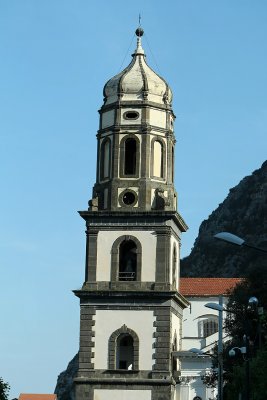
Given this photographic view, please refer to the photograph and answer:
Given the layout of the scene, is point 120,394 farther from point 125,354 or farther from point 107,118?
point 107,118

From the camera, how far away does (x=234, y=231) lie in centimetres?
18350

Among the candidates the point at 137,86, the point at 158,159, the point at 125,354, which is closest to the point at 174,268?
the point at 125,354

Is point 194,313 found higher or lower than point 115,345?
higher

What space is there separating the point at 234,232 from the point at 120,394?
132m

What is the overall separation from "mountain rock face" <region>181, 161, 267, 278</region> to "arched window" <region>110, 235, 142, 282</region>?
10110cm

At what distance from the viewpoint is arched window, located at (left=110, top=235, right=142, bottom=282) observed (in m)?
53.5

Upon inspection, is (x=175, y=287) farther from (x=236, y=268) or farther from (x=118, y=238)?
(x=236, y=268)

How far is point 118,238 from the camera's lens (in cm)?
5388

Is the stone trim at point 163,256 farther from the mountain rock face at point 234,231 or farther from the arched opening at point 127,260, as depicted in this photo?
the mountain rock face at point 234,231

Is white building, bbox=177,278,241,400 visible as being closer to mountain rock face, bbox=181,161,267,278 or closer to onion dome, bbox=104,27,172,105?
onion dome, bbox=104,27,172,105

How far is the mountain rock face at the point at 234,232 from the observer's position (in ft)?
531

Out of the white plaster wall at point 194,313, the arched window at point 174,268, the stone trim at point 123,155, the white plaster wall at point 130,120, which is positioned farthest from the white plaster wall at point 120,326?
the white plaster wall at point 194,313

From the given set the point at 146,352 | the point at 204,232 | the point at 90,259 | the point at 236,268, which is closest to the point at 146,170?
the point at 90,259

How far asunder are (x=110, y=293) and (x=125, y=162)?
22.8ft
